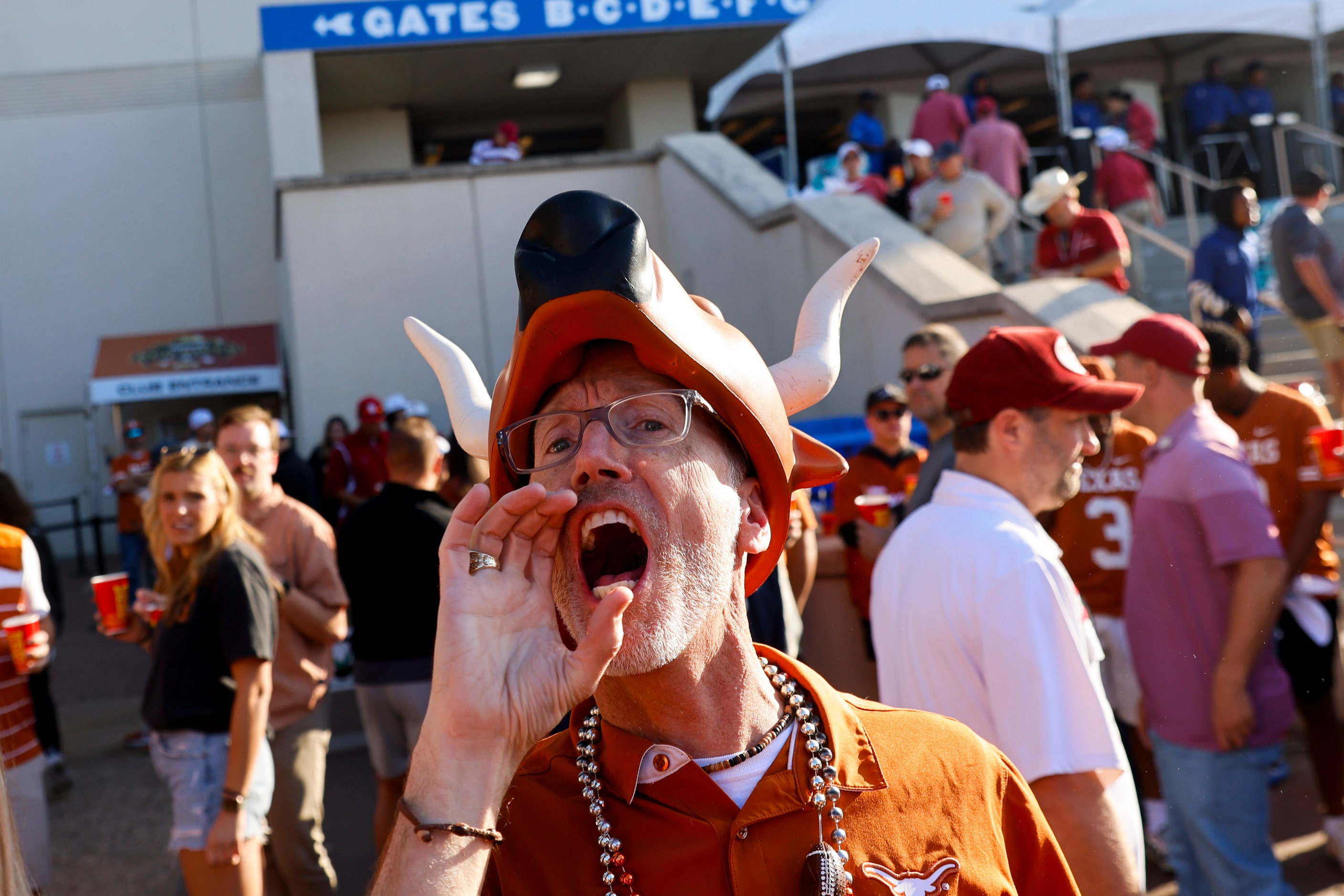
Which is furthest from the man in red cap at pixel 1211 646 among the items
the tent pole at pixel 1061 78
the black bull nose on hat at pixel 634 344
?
the tent pole at pixel 1061 78

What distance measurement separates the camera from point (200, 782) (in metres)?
4.04

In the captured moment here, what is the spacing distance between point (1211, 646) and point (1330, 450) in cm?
130

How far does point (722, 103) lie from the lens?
13.4m

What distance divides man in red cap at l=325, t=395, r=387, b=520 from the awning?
733cm

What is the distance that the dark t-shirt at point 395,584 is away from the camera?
5109 millimetres

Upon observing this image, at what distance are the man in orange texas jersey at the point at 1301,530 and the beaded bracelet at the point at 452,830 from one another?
411 cm

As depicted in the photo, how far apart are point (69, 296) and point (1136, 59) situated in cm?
1709

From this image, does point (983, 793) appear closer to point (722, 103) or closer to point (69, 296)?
point (722, 103)

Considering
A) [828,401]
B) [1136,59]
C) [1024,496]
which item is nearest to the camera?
[1024,496]

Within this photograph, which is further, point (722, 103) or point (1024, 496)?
point (722, 103)

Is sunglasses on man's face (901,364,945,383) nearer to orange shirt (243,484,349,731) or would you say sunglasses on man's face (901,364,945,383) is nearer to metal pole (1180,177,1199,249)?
orange shirt (243,484,349,731)

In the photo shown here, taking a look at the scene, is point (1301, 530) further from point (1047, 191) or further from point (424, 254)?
point (424, 254)

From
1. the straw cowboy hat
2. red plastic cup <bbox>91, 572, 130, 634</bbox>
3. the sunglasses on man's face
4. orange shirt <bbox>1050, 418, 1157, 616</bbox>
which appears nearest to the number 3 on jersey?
orange shirt <bbox>1050, 418, 1157, 616</bbox>

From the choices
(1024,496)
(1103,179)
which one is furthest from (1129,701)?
(1103,179)
